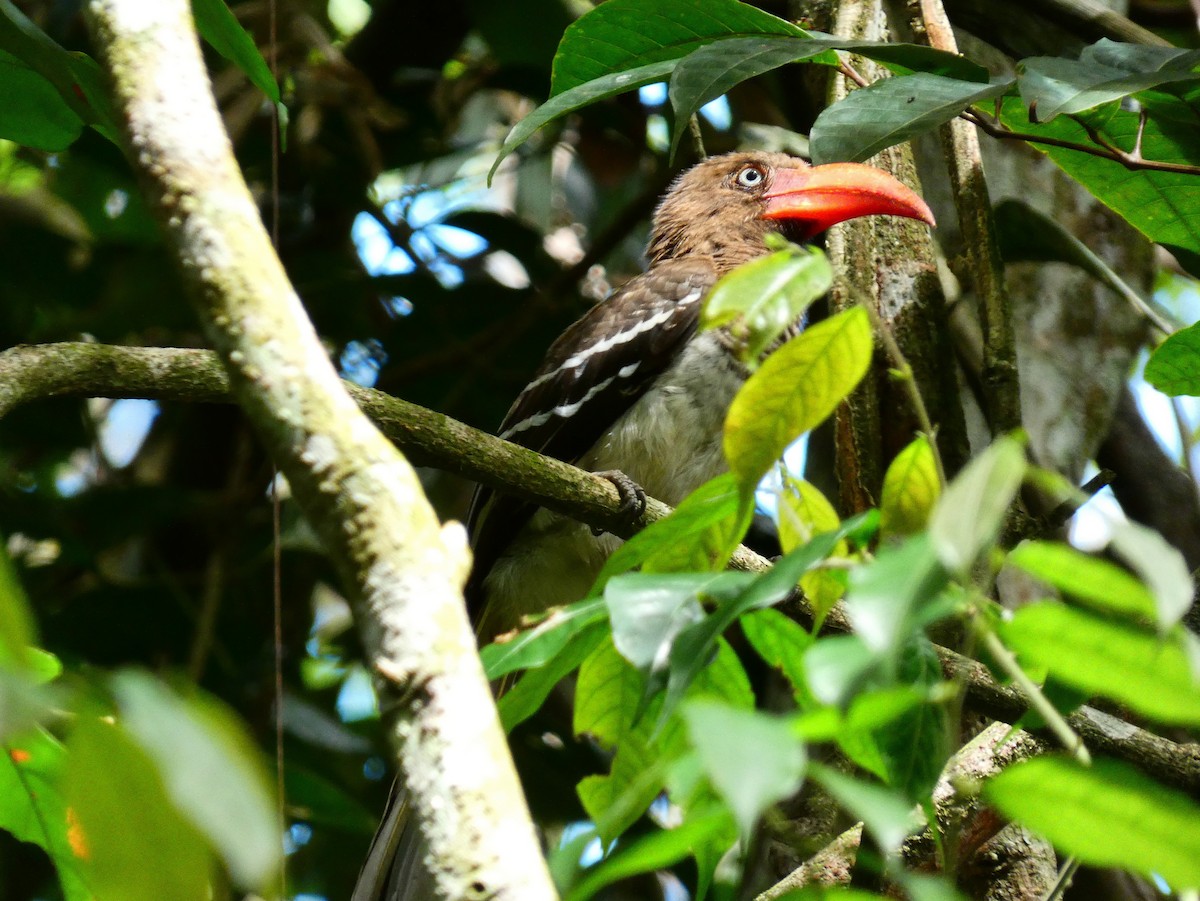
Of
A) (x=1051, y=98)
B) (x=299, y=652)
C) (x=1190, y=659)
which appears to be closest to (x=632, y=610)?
(x=1190, y=659)

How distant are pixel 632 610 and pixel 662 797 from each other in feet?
10.1

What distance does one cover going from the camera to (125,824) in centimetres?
72

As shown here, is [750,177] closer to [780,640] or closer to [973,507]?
[780,640]

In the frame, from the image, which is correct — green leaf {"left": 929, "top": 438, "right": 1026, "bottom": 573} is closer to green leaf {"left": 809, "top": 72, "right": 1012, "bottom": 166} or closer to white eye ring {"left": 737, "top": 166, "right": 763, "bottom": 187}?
green leaf {"left": 809, "top": 72, "right": 1012, "bottom": 166}

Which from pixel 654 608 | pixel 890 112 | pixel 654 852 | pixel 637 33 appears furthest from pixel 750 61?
pixel 654 852

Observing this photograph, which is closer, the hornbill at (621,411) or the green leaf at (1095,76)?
the green leaf at (1095,76)

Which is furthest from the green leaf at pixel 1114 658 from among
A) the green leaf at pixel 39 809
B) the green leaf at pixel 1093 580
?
the green leaf at pixel 39 809

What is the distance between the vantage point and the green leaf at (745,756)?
2.06 ft

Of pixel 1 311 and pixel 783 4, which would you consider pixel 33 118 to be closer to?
pixel 783 4

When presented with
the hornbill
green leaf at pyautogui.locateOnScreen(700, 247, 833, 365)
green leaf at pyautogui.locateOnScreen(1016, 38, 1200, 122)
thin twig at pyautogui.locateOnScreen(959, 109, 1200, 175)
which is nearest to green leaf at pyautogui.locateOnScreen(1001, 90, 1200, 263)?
thin twig at pyautogui.locateOnScreen(959, 109, 1200, 175)

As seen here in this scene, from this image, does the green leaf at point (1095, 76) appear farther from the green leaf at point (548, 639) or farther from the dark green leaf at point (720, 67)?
the green leaf at point (548, 639)

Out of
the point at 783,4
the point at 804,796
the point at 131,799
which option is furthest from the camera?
the point at 783,4

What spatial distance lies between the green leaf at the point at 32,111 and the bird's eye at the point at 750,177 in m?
2.50

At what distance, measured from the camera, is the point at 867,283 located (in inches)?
118
